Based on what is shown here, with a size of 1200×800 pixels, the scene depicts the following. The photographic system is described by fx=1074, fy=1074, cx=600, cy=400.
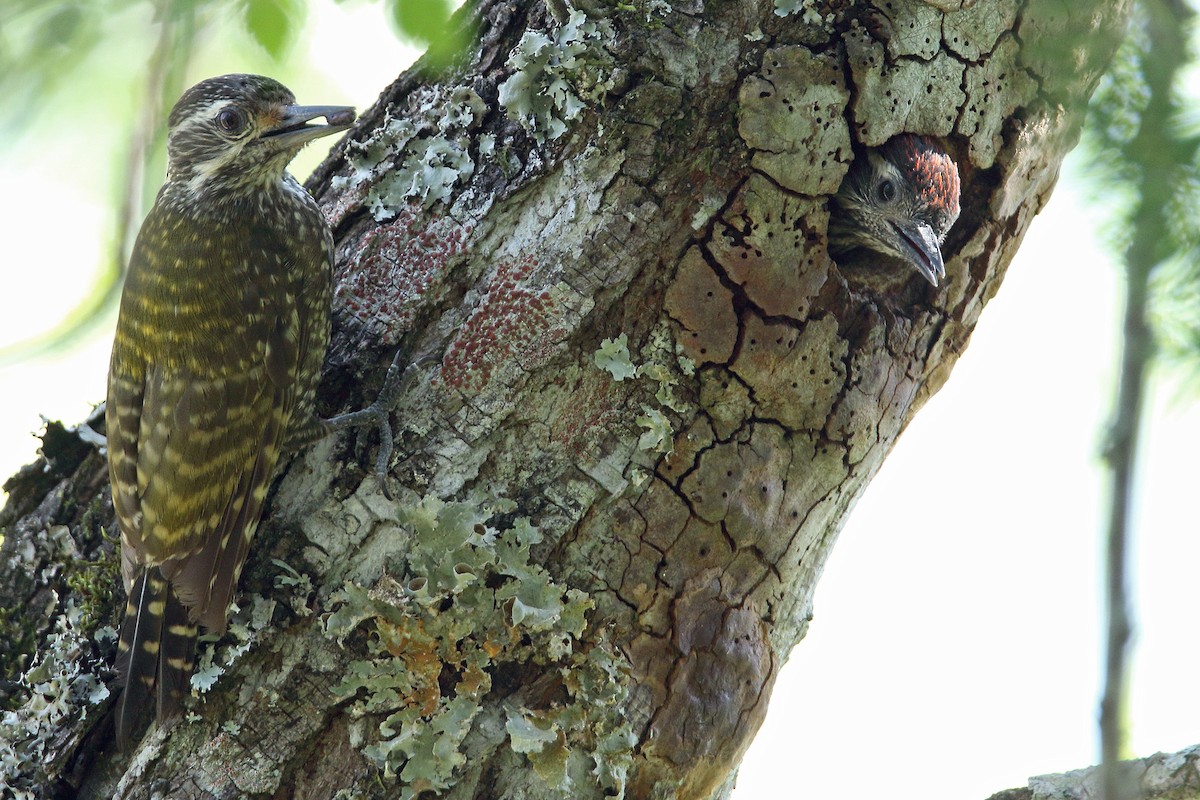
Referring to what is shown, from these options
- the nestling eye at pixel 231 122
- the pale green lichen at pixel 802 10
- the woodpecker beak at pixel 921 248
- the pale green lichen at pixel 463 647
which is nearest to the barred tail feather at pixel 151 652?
the pale green lichen at pixel 463 647

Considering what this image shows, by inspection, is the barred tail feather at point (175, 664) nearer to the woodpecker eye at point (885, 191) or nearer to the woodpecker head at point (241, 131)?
the woodpecker head at point (241, 131)

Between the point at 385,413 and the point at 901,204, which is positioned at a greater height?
the point at 901,204

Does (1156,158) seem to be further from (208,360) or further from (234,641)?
(208,360)

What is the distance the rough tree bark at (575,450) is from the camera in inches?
84.4

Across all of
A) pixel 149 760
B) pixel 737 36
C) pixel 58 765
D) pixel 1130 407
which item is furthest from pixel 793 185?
pixel 58 765

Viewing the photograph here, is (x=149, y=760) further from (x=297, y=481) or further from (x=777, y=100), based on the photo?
(x=777, y=100)

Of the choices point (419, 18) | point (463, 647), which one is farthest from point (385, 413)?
point (419, 18)

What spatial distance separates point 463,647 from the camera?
216cm

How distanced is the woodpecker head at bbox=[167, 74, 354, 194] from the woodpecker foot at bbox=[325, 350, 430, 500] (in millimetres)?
955

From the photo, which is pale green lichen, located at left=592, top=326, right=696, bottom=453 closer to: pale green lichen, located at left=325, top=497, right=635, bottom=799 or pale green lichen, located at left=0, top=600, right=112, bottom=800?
pale green lichen, located at left=325, top=497, right=635, bottom=799

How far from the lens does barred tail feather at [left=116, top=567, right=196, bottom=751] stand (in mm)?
2174

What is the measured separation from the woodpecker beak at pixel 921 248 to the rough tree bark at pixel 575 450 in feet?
1.06

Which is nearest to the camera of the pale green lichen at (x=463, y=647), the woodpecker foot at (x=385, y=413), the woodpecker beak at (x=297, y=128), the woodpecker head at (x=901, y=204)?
the pale green lichen at (x=463, y=647)

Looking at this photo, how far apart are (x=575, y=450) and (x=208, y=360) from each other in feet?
3.41
